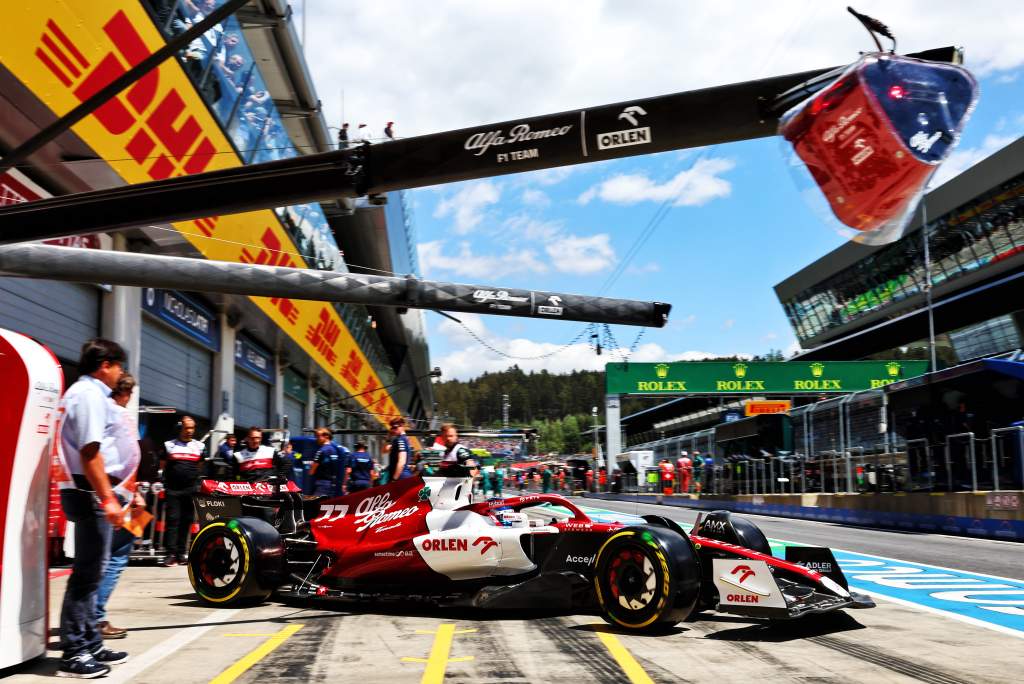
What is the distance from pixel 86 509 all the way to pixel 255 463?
317 inches

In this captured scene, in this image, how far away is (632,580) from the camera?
5918mm

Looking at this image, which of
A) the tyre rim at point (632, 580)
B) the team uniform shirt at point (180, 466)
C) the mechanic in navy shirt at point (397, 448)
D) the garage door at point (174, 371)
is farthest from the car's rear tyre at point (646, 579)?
the garage door at point (174, 371)

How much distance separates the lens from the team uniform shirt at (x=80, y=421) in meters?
4.92

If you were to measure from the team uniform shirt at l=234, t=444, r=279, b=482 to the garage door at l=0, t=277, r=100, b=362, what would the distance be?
9.32 feet

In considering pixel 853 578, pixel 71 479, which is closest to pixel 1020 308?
pixel 853 578

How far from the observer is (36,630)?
499 centimetres

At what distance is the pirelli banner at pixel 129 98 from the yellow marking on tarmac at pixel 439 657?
17.5 feet

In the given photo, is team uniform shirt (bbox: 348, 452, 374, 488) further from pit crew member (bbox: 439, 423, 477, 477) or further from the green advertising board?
the green advertising board

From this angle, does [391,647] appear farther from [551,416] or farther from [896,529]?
[551,416]

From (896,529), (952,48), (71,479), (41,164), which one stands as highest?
(41,164)

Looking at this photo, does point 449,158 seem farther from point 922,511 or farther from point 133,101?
point 922,511

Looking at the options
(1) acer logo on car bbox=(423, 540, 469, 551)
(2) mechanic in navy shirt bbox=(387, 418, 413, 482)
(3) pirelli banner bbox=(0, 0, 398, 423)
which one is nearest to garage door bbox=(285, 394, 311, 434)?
(3) pirelli banner bbox=(0, 0, 398, 423)

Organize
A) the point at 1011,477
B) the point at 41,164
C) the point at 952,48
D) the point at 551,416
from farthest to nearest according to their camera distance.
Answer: the point at 551,416, the point at 1011,477, the point at 41,164, the point at 952,48

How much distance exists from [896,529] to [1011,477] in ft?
11.8
